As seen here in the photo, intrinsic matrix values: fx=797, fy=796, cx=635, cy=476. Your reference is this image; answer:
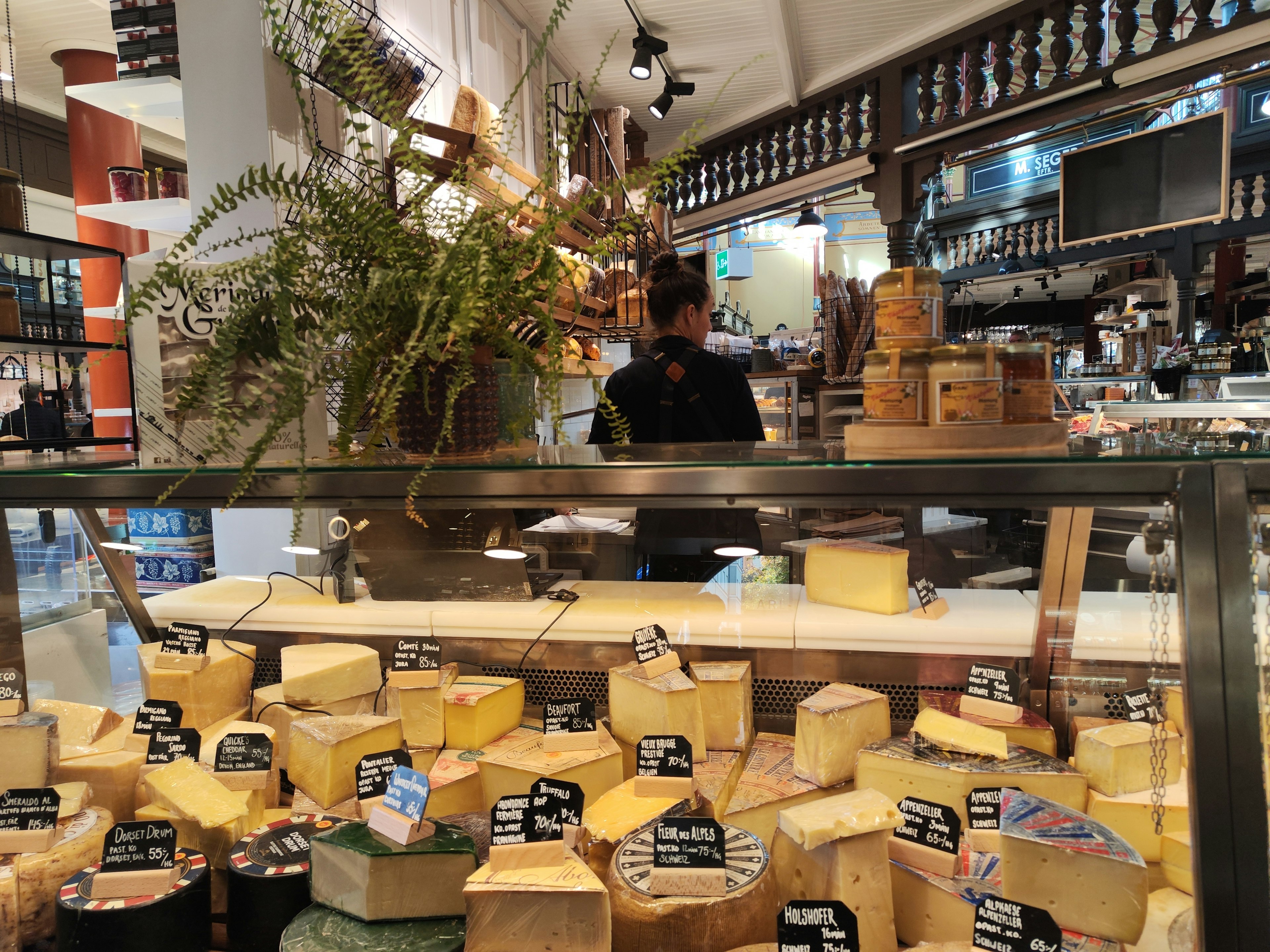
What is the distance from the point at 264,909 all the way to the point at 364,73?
1119 mm

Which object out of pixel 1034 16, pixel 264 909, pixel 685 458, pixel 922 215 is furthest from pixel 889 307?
pixel 922 215

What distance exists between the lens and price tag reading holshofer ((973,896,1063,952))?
2.81 ft

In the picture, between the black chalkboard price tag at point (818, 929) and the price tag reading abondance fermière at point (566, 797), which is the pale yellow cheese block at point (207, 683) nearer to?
the price tag reading abondance fermière at point (566, 797)

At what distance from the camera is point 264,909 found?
109 centimetres

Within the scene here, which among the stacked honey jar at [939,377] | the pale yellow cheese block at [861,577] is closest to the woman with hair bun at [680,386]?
the pale yellow cheese block at [861,577]

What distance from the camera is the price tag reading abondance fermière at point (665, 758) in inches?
48.1

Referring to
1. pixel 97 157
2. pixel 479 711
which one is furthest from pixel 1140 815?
pixel 97 157

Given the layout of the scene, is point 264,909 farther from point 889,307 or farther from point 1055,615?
point 1055,615

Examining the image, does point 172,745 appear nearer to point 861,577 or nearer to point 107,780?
point 107,780

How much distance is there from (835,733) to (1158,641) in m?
0.48

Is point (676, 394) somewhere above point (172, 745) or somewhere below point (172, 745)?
above

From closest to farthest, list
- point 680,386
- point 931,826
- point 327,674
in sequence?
point 931,826 < point 327,674 < point 680,386

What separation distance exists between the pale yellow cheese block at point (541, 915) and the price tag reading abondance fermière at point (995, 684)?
0.73m

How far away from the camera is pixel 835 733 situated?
4.17 ft
